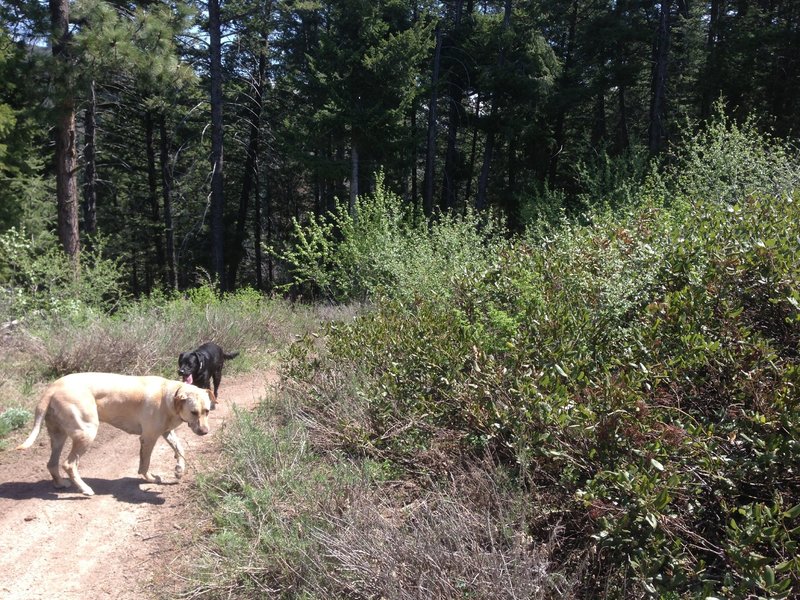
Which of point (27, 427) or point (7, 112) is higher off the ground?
point (7, 112)

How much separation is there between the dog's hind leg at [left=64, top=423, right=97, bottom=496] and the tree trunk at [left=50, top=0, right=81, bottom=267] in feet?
29.5

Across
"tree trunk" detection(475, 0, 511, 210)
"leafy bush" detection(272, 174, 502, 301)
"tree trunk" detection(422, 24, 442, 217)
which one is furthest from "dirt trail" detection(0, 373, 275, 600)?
"tree trunk" detection(475, 0, 511, 210)

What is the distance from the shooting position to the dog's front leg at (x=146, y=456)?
535 centimetres

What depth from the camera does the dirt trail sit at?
4.02 m

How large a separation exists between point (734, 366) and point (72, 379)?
16.4 ft

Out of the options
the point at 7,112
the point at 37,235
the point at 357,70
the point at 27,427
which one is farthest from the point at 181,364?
the point at 357,70

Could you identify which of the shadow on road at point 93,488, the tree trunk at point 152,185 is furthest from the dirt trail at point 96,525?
the tree trunk at point 152,185

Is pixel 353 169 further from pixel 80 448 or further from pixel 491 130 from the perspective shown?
pixel 80 448

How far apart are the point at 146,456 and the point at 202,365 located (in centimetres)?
231

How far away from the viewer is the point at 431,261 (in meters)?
11.2

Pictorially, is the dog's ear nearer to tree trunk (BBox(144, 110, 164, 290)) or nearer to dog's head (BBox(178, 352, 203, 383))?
dog's head (BBox(178, 352, 203, 383))

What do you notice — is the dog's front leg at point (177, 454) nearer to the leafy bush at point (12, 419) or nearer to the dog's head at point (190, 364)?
the dog's head at point (190, 364)

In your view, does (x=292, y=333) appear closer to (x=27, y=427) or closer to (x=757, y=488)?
(x=27, y=427)

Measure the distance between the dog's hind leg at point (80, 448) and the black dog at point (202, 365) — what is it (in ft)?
6.03
